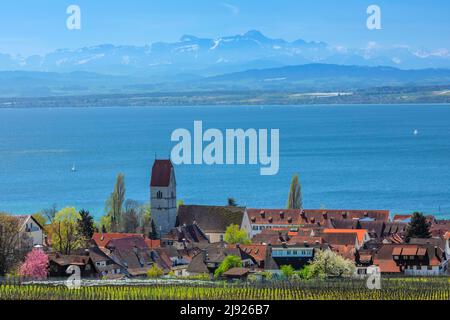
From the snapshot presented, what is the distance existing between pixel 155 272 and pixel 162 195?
20.9 metres

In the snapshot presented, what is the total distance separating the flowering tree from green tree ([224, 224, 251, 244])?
78.1ft

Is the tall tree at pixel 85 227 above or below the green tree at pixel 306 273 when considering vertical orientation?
above

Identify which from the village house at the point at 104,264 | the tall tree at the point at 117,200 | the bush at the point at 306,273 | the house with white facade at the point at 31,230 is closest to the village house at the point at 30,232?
the house with white facade at the point at 31,230

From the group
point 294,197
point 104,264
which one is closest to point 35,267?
point 104,264

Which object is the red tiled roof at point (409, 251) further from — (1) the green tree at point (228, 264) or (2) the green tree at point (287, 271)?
(1) the green tree at point (228, 264)

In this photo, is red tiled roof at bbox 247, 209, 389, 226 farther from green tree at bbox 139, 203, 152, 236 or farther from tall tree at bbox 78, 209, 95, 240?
tall tree at bbox 78, 209, 95, 240

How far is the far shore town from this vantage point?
4881 cm

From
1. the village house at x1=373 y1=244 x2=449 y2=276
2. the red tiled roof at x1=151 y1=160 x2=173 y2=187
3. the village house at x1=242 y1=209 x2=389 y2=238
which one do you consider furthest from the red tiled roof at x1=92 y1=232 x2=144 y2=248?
the village house at x1=242 y1=209 x2=389 y2=238

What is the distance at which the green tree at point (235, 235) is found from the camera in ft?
217

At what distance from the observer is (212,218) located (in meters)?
71.7

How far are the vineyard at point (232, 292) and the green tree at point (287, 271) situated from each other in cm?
975

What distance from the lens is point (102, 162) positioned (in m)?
155
